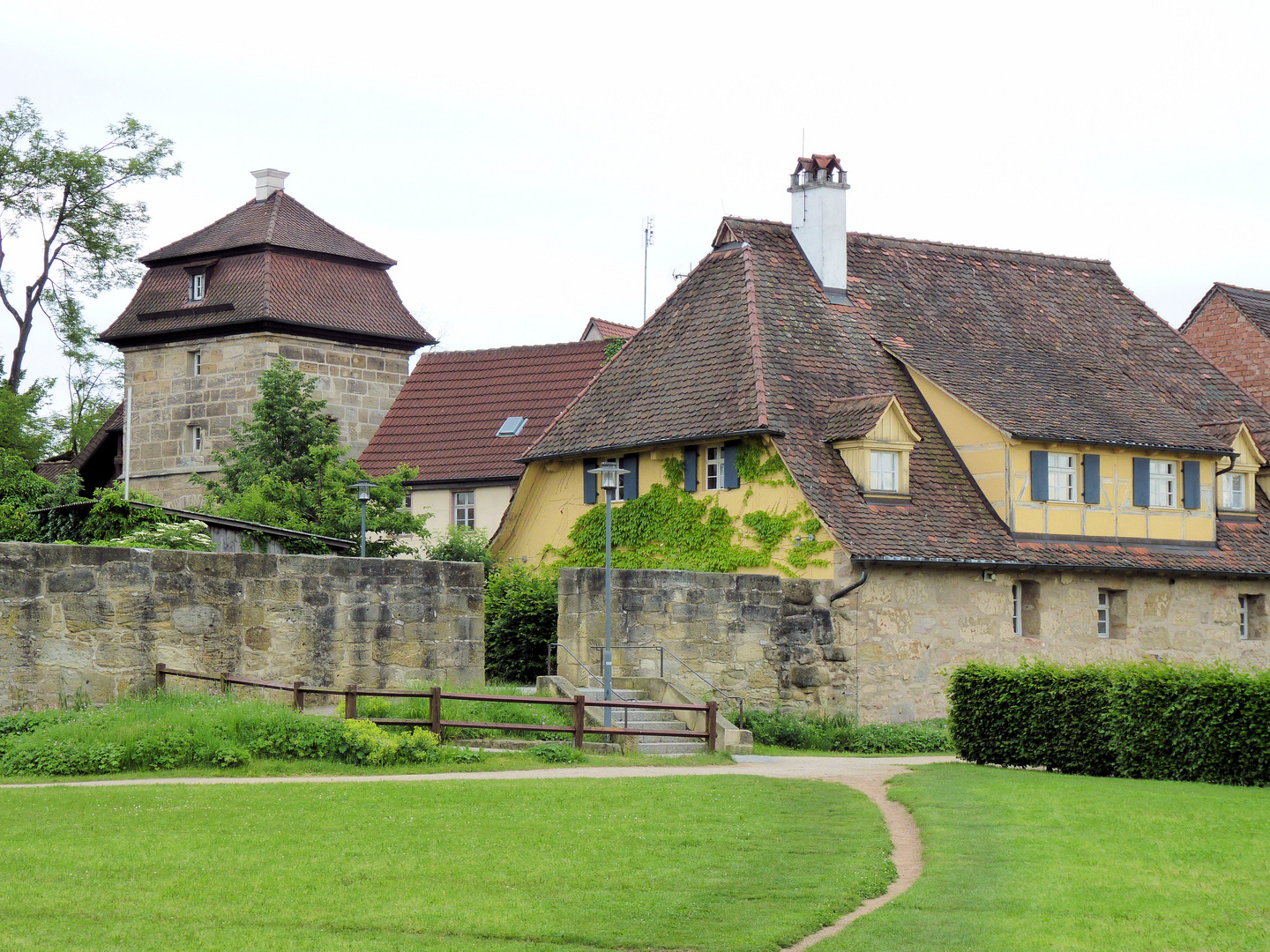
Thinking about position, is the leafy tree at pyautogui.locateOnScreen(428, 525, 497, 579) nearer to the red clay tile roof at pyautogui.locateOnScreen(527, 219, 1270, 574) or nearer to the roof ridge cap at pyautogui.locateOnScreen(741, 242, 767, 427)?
the red clay tile roof at pyautogui.locateOnScreen(527, 219, 1270, 574)

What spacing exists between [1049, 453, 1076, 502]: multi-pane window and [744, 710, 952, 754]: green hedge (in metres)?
5.51

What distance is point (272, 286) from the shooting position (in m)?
43.1

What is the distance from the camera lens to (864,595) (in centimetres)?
2695

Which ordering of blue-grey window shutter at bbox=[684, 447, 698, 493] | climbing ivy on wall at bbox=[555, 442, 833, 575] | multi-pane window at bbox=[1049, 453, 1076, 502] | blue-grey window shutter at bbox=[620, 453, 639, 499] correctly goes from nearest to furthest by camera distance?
1. climbing ivy on wall at bbox=[555, 442, 833, 575]
2. blue-grey window shutter at bbox=[684, 447, 698, 493]
3. multi-pane window at bbox=[1049, 453, 1076, 502]
4. blue-grey window shutter at bbox=[620, 453, 639, 499]

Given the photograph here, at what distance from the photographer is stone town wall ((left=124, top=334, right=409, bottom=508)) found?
4306cm

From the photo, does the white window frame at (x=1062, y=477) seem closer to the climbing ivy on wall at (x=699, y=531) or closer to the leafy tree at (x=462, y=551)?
the climbing ivy on wall at (x=699, y=531)

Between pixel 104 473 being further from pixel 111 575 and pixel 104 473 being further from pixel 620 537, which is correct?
pixel 111 575

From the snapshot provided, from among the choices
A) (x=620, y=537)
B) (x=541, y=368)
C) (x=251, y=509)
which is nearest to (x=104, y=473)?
(x=541, y=368)

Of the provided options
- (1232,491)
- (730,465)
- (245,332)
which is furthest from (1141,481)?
(245,332)

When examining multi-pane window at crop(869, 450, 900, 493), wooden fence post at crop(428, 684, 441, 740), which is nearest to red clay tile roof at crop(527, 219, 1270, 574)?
multi-pane window at crop(869, 450, 900, 493)

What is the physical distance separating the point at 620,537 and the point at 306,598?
9192 millimetres

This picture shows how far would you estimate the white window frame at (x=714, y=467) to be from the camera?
94.9 feet

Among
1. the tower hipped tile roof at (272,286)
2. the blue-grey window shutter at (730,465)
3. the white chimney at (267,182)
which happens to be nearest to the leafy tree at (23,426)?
the tower hipped tile roof at (272,286)

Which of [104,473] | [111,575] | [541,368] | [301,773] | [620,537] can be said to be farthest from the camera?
[104,473]
